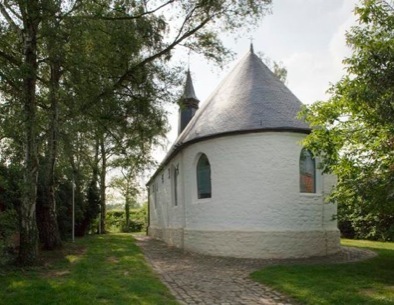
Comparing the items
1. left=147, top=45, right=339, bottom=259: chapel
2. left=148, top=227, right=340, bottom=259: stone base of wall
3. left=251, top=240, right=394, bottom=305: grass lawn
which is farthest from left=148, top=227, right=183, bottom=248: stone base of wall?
left=251, top=240, right=394, bottom=305: grass lawn

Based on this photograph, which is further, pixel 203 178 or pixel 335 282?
pixel 203 178

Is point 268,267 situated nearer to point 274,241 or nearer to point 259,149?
point 274,241

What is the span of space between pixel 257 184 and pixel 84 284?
275 inches

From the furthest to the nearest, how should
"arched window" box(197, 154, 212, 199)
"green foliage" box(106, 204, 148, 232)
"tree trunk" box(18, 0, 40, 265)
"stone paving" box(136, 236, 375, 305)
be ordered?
"green foliage" box(106, 204, 148, 232)
"arched window" box(197, 154, 212, 199)
"tree trunk" box(18, 0, 40, 265)
"stone paving" box(136, 236, 375, 305)

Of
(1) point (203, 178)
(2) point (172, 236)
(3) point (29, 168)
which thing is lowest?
(2) point (172, 236)

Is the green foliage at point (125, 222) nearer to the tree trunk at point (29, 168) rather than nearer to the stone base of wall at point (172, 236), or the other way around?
the stone base of wall at point (172, 236)

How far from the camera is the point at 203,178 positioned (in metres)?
15.8

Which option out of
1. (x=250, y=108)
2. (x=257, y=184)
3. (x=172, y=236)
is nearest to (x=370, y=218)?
(x=257, y=184)

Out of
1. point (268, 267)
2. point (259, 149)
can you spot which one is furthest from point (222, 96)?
point (268, 267)

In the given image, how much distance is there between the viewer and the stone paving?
7789 mm

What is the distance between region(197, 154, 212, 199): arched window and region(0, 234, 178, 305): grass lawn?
3.81 meters

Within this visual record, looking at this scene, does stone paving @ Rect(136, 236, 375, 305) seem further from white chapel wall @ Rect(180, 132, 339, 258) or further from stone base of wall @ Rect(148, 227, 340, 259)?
white chapel wall @ Rect(180, 132, 339, 258)

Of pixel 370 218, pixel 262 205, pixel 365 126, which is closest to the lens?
pixel 365 126

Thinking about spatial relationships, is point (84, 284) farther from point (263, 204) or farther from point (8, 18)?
point (8, 18)
